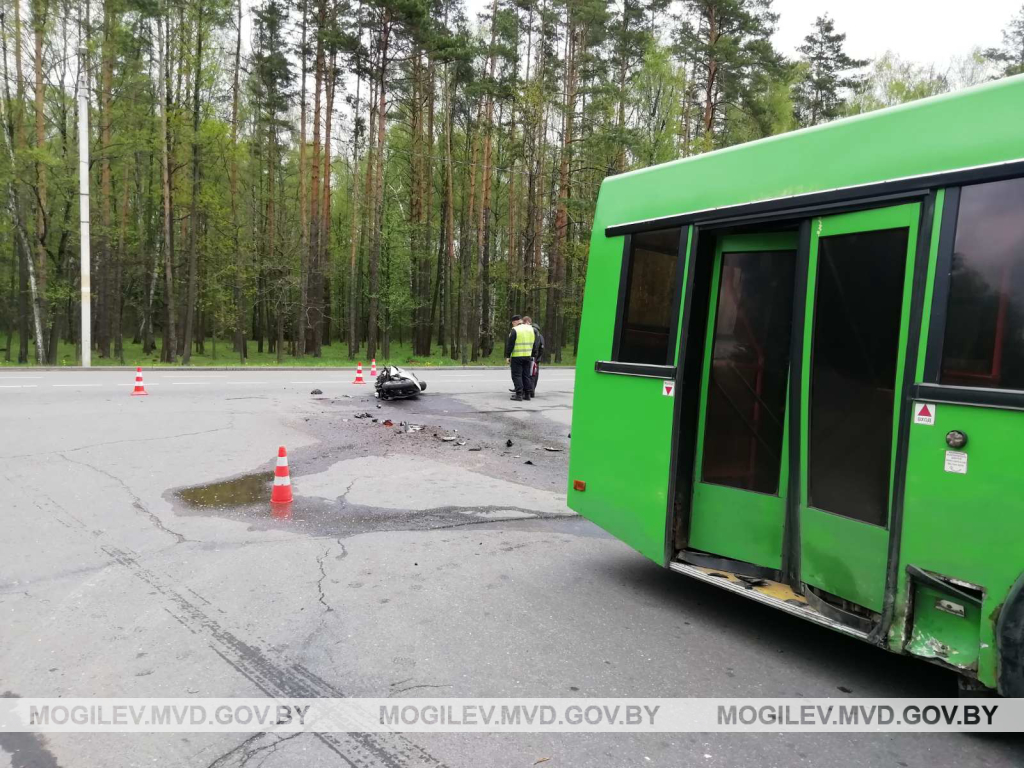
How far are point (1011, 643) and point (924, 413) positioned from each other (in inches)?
39.1

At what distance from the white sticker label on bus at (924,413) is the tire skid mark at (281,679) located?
260cm

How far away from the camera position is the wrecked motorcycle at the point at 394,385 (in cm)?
1393

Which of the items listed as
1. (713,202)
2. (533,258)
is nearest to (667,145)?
(533,258)

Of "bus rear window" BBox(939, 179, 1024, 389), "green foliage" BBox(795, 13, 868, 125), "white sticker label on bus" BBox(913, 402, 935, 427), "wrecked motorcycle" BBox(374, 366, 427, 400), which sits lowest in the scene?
"wrecked motorcycle" BBox(374, 366, 427, 400)

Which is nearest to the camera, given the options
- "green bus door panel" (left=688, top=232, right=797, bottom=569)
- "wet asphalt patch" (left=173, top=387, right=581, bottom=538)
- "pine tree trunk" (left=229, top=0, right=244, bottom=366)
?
"green bus door panel" (left=688, top=232, right=797, bottom=569)

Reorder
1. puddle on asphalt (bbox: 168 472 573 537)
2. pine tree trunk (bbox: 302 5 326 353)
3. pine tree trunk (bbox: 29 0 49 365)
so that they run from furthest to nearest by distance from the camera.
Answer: pine tree trunk (bbox: 302 5 326 353), pine tree trunk (bbox: 29 0 49 365), puddle on asphalt (bbox: 168 472 573 537)

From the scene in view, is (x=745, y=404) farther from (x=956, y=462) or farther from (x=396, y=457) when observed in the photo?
(x=396, y=457)

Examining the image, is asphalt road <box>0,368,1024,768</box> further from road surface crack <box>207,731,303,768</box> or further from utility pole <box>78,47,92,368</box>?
utility pole <box>78,47,92,368</box>

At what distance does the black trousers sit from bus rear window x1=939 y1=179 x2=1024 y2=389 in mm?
11834

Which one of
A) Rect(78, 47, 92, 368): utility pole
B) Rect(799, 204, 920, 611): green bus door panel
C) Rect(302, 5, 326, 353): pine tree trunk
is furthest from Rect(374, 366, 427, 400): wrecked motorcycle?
→ Rect(302, 5, 326, 353): pine tree trunk

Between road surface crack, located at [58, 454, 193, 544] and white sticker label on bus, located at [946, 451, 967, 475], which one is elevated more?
white sticker label on bus, located at [946, 451, 967, 475]

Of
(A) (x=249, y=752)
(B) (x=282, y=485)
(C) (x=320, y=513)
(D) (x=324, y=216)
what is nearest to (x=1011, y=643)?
(A) (x=249, y=752)

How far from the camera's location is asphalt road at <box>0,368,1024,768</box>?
9.46 ft

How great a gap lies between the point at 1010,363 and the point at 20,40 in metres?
31.2
